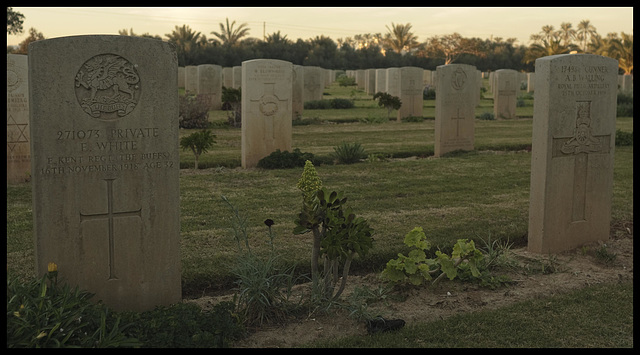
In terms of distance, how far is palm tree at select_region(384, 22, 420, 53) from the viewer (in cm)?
7250

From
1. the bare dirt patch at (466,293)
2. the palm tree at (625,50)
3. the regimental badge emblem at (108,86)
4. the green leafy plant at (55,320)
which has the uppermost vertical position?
the palm tree at (625,50)

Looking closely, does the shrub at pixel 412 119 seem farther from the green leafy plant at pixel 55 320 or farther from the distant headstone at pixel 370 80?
the green leafy plant at pixel 55 320

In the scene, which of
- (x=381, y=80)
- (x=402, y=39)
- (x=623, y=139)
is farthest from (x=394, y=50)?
(x=623, y=139)

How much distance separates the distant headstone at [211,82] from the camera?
22.7 m

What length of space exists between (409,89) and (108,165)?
1728cm

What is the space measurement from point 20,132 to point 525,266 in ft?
22.6

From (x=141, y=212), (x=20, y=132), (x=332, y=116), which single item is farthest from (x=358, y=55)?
(x=141, y=212)

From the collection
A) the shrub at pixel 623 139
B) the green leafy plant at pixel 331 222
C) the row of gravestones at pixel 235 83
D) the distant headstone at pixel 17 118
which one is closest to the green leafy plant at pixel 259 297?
the green leafy plant at pixel 331 222

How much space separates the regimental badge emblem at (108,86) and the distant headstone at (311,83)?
2164 centimetres

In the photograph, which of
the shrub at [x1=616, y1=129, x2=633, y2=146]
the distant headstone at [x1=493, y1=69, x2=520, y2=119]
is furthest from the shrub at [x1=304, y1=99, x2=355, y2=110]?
the shrub at [x1=616, y1=129, x2=633, y2=146]

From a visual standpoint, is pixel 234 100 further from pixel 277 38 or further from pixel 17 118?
pixel 277 38

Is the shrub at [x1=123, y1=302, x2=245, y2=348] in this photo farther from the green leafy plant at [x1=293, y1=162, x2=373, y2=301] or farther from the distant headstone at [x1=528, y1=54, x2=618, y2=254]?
the distant headstone at [x1=528, y1=54, x2=618, y2=254]
